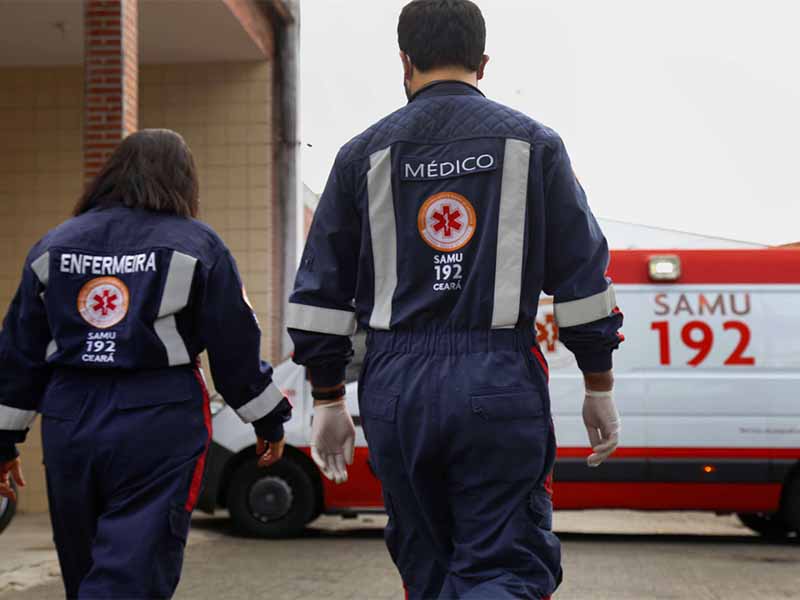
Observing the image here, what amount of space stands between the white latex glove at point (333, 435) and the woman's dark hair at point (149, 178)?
849 mm

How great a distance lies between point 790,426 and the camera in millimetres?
10344

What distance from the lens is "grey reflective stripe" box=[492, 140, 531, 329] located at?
330 cm

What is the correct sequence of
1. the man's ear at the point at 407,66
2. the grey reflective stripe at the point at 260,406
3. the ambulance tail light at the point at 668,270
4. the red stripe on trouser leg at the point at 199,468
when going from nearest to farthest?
1. the man's ear at the point at 407,66
2. the red stripe on trouser leg at the point at 199,468
3. the grey reflective stripe at the point at 260,406
4. the ambulance tail light at the point at 668,270

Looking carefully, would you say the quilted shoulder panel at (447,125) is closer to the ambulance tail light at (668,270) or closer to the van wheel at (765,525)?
the ambulance tail light at (668,270)

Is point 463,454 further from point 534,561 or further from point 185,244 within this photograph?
point 185,244

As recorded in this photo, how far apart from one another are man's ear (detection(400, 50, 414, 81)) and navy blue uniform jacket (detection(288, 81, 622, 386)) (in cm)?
10

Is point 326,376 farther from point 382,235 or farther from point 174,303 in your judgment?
point 174,303

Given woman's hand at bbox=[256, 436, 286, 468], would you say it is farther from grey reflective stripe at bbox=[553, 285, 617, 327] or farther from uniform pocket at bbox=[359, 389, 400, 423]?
grey reflective stripe at bbox=[553, 285, 617, 327]

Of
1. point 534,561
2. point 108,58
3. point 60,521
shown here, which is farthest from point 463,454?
point 108,58

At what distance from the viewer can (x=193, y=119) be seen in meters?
14.3

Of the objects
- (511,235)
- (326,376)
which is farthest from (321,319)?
(511,235)

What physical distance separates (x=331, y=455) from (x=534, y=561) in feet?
2.14

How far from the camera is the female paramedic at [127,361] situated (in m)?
3.63

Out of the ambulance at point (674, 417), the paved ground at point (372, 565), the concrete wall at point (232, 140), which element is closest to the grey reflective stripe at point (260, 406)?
the paved ground at point (372, 565)
